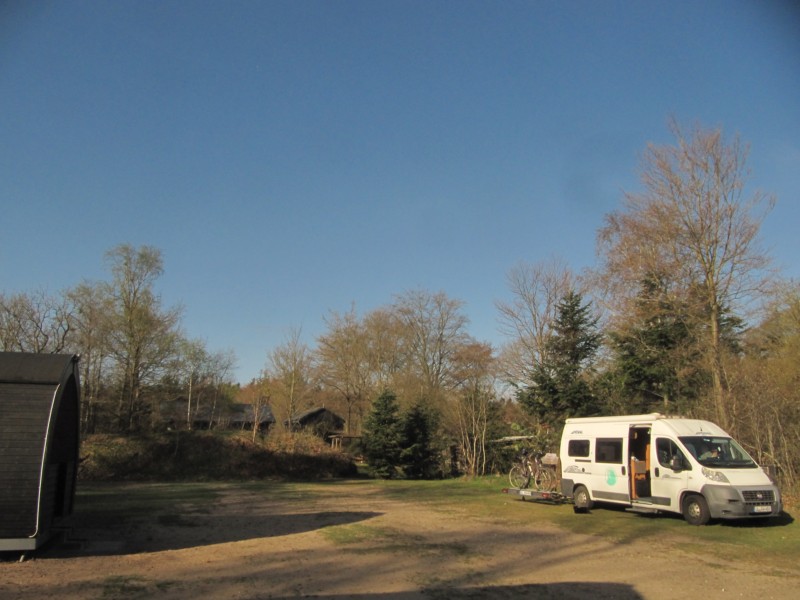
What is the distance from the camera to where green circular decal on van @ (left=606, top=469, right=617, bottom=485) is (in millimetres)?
14938

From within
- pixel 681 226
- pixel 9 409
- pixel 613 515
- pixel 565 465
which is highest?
pixel 681 226

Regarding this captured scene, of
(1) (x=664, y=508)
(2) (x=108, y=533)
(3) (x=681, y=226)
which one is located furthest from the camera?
(3) (x=681, y=226)

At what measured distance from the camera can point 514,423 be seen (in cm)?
3050

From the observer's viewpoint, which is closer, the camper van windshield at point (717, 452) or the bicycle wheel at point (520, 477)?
the camper van windshield at point (717, 452)

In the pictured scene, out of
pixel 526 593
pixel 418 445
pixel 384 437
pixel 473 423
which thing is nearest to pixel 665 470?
pixel 526 593

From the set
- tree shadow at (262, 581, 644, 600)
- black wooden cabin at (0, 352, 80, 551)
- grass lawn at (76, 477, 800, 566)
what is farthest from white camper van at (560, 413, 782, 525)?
black wooden cabin at (0, 352, 80, 551)

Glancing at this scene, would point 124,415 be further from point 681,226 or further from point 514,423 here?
point 681,226

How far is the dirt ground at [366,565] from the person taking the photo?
736cm

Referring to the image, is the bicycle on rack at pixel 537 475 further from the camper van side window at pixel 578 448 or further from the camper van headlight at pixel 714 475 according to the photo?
the camper van headlight at pixel 714 475

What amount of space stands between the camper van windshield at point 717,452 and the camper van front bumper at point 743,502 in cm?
63

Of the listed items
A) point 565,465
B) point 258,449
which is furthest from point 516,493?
point 258,449

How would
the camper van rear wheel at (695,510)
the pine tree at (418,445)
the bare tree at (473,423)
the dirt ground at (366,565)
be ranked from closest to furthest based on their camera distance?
the dirt ground at (366,565) → the camper van rear wheel at (695,510) → the bare tree at (473,423) → the pine tree at (418,445)

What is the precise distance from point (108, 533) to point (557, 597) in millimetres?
9335

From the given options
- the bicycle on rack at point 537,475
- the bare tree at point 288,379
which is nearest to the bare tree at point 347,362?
the bare tree at point 288,379
